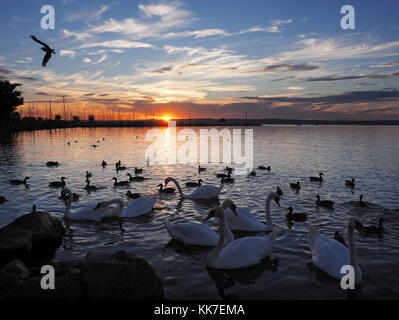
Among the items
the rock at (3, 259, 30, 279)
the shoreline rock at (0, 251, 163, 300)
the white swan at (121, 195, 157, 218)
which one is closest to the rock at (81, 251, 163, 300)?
the shoreline rock at (0, 251, 163, 300)

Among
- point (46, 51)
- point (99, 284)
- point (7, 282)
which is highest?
point (46, 51)

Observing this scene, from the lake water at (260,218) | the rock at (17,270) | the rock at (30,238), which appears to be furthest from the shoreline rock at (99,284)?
the rock at (30,238)

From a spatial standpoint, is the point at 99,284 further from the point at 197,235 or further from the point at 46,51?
the point at 46,51

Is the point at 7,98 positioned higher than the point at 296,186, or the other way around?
the point at 7,98

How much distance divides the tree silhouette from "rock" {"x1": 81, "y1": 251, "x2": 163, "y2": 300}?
8572cm

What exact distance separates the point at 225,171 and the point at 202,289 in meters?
18.2

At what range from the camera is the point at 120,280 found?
6.35 meters

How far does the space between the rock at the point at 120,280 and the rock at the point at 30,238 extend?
3.19 meters

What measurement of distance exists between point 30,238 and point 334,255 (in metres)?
8.28

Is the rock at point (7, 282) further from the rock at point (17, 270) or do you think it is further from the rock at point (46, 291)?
the rock at point (46, 291)

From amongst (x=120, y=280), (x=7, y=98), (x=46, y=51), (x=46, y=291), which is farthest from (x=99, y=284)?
(x=7, y=98)

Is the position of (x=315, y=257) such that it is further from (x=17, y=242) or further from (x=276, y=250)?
(x=17, y=242)

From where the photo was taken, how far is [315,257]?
8172 millimetres
